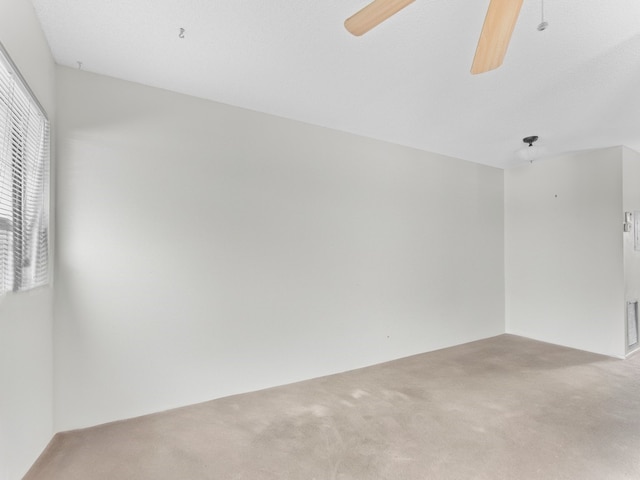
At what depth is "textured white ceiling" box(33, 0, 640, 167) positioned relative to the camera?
1630 millimetres

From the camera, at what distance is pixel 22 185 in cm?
168

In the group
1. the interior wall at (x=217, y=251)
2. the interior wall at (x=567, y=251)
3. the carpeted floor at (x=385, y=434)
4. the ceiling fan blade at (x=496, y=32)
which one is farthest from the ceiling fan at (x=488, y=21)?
the interior wall at (x=567, y=251)

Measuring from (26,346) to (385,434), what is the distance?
6.88 feet

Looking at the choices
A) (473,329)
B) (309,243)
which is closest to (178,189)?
(309,243)

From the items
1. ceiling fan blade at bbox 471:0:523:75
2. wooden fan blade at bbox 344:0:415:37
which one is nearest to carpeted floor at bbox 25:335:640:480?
ceiling fan blade at bbox 471:0:523:75

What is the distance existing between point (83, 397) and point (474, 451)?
2.49m

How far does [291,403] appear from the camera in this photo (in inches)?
100

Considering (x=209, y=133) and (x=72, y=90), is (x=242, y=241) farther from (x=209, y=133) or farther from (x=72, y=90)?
(x=72, y=90)

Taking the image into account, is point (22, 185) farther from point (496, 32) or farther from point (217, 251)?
point (496, 32)

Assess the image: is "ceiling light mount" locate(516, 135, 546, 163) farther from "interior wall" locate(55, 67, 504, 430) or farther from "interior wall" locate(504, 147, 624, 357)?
"interior wall" locate(55, 67, 504, 430)

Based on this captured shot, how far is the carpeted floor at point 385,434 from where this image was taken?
179 cm

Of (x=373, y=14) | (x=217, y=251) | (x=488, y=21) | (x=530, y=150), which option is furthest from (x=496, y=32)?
(x=530, y=150)

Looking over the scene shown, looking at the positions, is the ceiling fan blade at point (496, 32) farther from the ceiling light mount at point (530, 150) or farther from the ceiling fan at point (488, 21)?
the ceiling light mount at point (530, 150)

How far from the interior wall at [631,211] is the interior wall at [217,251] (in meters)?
2.09
